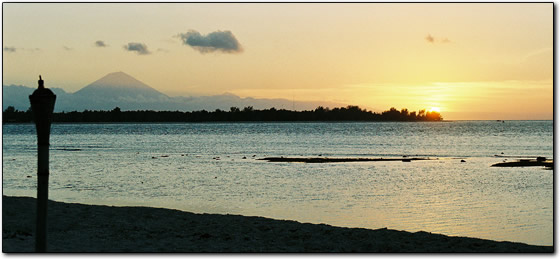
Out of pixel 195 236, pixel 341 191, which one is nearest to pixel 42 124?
pixel 195 236

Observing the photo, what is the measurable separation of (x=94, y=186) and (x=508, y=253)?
27.0m

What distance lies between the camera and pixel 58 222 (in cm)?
1953

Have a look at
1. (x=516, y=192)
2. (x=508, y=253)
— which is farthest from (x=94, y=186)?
(x=508, y=253)

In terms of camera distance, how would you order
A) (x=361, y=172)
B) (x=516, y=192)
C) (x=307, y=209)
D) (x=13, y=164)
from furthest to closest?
(x=13, y=164) → (x=361, y=172) → (x=516, y=192) → (x=307, y=209)

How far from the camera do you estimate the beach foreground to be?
52.4 feet

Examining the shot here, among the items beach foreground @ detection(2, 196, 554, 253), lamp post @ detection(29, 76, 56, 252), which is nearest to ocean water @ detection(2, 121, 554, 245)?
beach foreground @ detection(2, 196, 554, 253)

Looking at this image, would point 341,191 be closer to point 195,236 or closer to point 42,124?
point 195,236

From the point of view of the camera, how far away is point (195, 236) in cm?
1788

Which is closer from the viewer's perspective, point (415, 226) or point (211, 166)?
point (415, 226)

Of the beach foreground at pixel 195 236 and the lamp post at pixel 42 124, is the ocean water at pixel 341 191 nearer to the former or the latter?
the beach foreground at pixel 195 236

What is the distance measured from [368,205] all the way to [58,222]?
47.6ft

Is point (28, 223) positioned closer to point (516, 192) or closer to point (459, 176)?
point (516, 192)

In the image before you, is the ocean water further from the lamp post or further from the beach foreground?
the lamp post

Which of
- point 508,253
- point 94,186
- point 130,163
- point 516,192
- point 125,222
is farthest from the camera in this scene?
point 130,163
